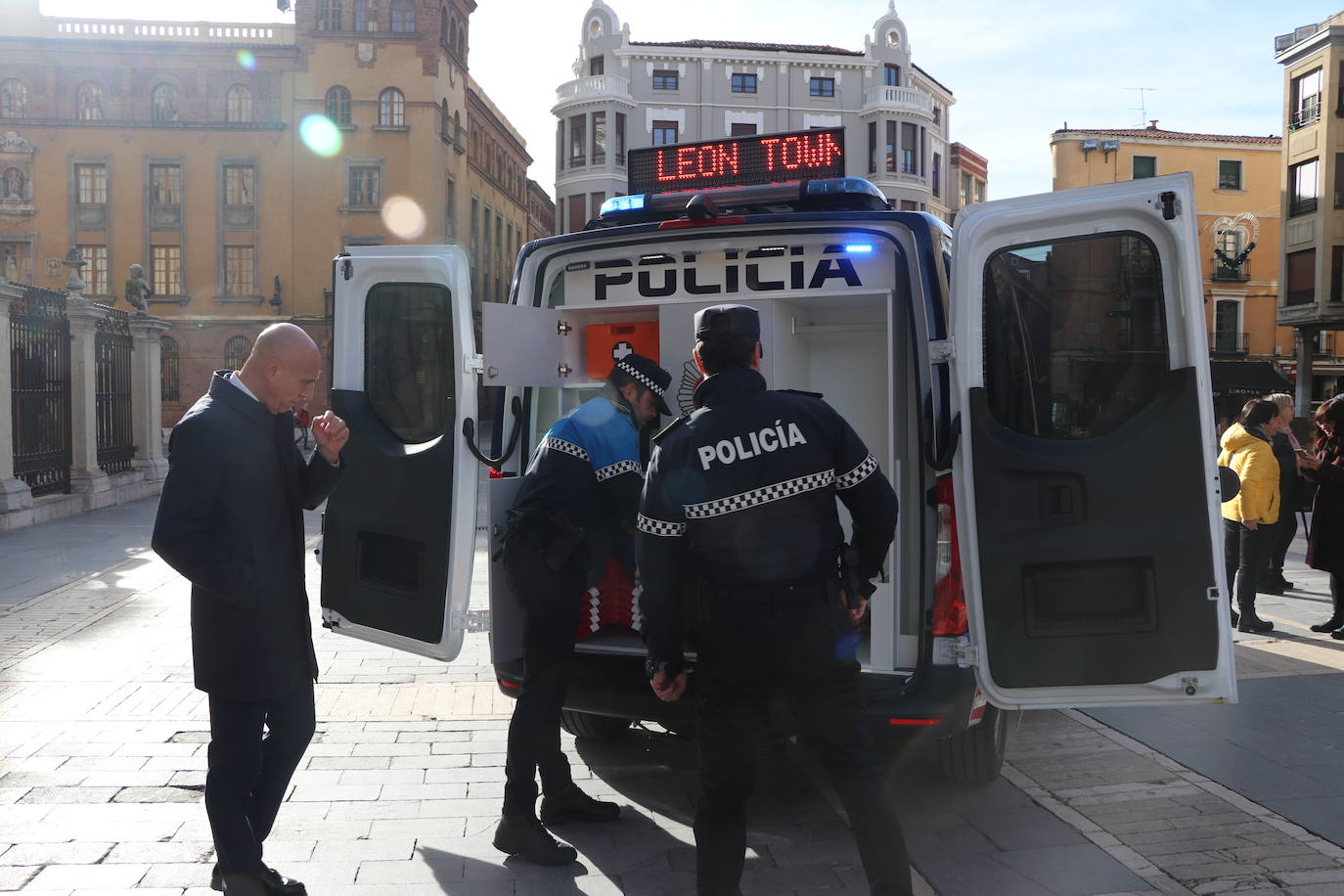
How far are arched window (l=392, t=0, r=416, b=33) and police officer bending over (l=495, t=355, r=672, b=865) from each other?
4160 centimetres

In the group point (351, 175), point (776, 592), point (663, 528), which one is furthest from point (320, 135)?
point (776, 592)

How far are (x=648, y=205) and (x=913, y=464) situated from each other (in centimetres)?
173

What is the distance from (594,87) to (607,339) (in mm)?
48150

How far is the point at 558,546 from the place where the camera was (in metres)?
4.14

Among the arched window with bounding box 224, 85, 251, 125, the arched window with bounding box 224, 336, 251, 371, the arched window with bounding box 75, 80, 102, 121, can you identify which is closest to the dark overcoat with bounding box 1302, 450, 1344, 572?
the arched window with bounding box 224, 336, 251, 371

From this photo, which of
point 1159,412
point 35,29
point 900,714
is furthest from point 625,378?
point 35,29

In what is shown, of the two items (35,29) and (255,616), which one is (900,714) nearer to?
(255,616)

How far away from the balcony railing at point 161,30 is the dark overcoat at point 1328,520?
4067cm

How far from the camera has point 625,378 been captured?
176 inches

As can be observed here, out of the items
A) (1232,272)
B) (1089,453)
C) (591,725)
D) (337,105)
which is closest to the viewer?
(1089,453)

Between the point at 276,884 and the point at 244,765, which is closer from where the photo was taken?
the point at 244,765

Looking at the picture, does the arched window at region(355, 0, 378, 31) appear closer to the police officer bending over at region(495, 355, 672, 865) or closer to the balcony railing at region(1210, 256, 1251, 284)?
the balcony railing at region(1210, 256, 1251, 284)

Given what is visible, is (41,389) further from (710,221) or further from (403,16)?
(403,16)

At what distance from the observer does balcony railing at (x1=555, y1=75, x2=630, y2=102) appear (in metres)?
51.4
